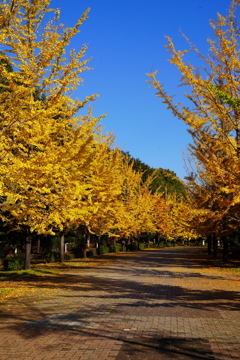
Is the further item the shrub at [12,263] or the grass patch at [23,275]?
the shrub at [12,263]

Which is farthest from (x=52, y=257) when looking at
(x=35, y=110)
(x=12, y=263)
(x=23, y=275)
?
(x=35, y=110)

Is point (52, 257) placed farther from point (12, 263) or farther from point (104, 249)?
point (104, 249)

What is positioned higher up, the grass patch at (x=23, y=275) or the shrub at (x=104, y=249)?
the shrub at (x=104, y=249)

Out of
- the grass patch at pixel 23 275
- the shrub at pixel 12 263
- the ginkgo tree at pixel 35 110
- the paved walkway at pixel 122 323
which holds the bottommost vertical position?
the paved walkway at pixel 122 323

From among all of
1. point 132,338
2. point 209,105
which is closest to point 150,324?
point 132,338

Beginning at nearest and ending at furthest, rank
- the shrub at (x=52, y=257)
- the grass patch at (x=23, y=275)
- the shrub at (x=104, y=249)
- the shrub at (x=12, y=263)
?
the grass patch at (x=23, y=275) → the shrub at (x=12, y=263) → the shrub at (x=52, y=257) → the shrub at (x=104, y=249)

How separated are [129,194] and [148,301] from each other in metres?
27.3

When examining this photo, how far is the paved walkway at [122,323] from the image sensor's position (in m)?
5.43

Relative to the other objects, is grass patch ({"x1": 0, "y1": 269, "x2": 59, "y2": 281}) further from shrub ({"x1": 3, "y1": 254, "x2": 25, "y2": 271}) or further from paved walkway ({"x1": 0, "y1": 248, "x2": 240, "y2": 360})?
shrub ({"x1": 3, "y1": 254, "x2": 25, "y2": 271})

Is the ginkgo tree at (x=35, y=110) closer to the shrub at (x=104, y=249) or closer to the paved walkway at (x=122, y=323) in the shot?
the paved walkway at (x=122, y=323)

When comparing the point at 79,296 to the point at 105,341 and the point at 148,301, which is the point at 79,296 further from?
the point at 105,341

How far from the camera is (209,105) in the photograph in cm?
881

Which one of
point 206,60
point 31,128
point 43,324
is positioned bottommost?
point 43,324

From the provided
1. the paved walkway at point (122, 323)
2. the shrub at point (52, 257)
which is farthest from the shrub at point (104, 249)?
the paved walkway at point (122, 323)
